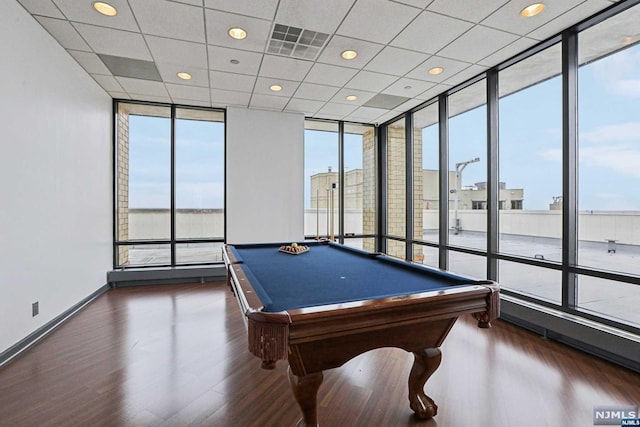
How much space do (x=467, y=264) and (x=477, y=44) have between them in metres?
2.91

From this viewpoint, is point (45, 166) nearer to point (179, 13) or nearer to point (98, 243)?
point (98, 243)

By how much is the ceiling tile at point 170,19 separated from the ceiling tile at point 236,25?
0.09m

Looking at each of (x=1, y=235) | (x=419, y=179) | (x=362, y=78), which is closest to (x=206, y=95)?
(x=362, y=78)

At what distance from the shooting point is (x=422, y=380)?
1976 millimetres

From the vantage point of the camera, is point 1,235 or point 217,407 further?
point 1,235

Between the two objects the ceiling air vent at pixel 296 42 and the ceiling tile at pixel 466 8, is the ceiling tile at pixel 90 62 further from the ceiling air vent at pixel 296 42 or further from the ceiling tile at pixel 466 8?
the ceiling tile at pixel 466 8

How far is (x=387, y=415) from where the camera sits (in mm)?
1959

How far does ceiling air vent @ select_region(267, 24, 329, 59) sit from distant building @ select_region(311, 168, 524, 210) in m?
2.74

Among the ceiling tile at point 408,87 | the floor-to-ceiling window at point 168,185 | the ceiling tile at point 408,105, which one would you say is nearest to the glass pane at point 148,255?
the floor-to-ceiling window at point 168,185

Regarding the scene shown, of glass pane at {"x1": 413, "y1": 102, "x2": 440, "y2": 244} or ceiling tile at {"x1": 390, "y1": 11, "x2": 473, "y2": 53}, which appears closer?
ceiling tile at {"x1": 390, "y1": 11, "x2": 473, "y2": 53}

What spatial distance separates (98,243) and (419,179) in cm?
528

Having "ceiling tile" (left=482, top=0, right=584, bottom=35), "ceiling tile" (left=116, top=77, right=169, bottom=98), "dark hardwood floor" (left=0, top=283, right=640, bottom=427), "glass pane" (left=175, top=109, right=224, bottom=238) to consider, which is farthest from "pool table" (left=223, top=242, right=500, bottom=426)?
"glass pane" (left=175, top=109, right=224, bottom=238)

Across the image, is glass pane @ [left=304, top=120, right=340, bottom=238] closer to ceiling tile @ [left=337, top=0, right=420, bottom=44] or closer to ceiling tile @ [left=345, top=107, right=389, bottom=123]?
ceiling tile @ [left=345, top=107, right=389, bottom=123]

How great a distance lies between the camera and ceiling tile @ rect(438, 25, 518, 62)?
311 centimetres
